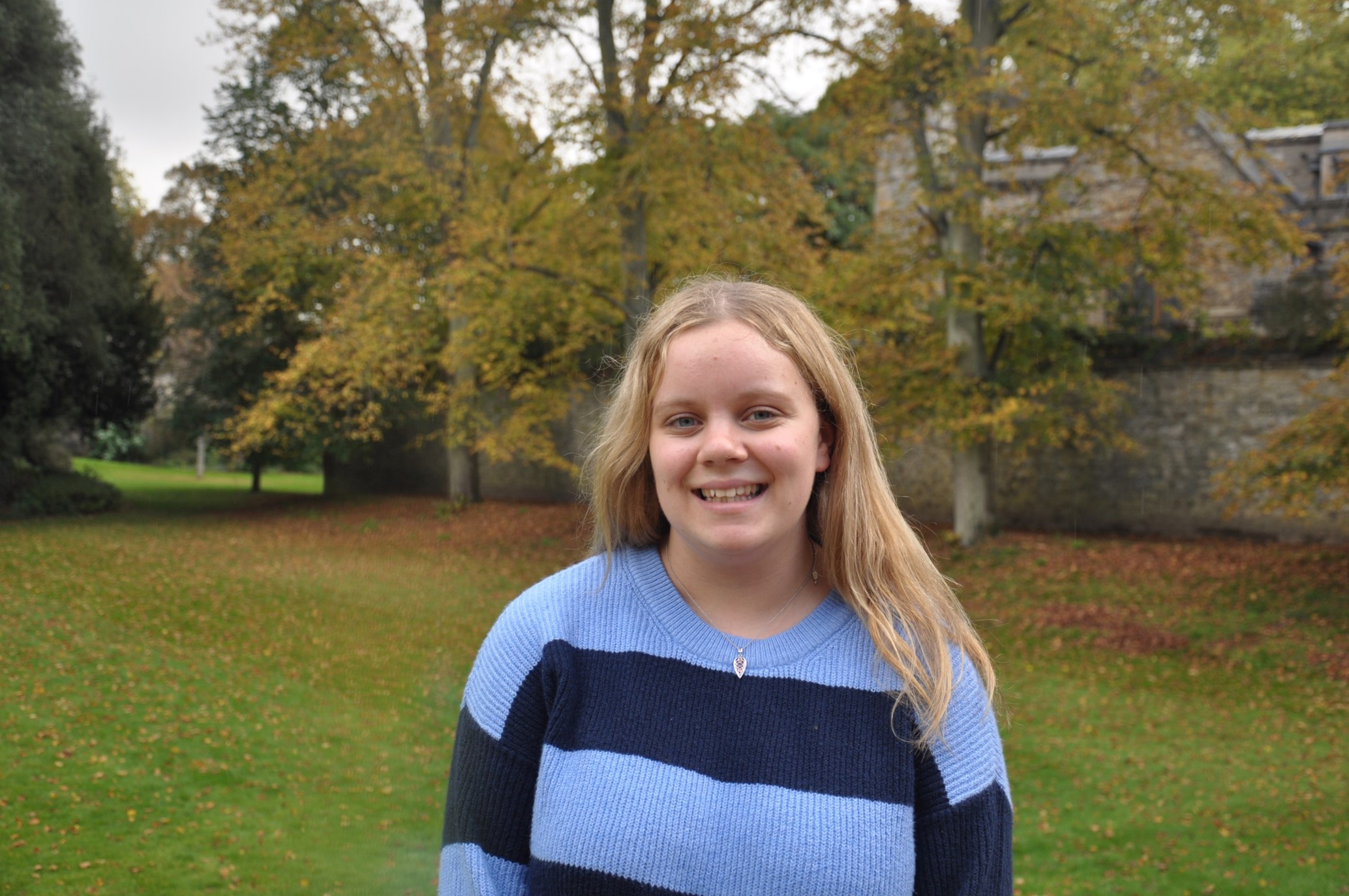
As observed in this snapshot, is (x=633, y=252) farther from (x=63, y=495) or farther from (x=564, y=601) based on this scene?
(x=63, y=495)

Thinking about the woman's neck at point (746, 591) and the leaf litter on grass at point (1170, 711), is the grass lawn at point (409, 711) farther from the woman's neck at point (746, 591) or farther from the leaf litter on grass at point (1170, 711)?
the woman's neck at point (746, 591)

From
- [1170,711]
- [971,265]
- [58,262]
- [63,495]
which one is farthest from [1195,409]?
[63,495]

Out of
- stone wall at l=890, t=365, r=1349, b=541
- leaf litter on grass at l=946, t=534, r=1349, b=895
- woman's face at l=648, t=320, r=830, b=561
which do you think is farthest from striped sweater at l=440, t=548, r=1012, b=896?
stone wall at l=890, t=365, r=1349, b=541

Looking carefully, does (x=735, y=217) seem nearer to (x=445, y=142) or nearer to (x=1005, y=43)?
(x=1005, y=43)

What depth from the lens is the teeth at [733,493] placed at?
1660mm

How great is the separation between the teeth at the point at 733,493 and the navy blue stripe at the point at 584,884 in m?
0.60

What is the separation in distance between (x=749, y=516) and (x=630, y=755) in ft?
1.38

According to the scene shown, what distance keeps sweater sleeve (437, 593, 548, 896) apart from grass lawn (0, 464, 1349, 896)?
2.72 metres

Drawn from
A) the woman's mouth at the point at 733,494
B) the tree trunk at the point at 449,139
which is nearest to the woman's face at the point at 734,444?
the woman's mouth at the point at 733,494

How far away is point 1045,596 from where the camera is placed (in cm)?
1214

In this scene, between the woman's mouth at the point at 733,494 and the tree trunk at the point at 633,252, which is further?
the tree trunk at the point at 633,252

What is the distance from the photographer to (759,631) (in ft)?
5.66

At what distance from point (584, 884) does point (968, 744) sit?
0.64 meters

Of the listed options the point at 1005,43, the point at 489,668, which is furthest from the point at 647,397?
the point at 1005,43
